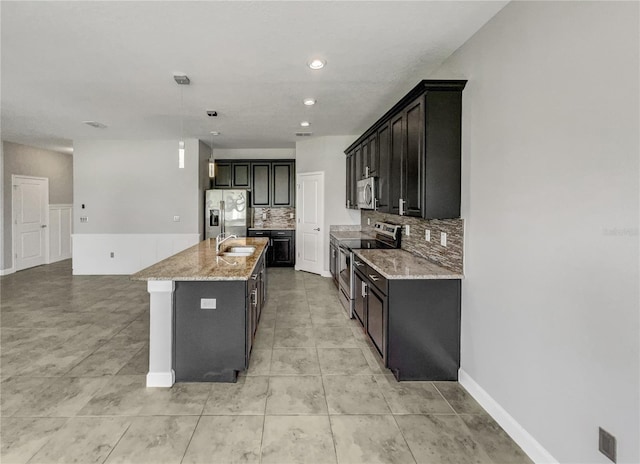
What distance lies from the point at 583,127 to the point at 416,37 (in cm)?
148

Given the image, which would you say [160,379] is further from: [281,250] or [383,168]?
[281,250]

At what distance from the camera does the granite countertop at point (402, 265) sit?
2547 mm

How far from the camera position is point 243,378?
8.74 ft

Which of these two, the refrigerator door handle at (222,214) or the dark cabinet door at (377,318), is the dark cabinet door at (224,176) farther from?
the dark cabinet door at (377,318)

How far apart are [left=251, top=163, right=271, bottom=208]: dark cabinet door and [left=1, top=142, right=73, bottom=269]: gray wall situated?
4.76m

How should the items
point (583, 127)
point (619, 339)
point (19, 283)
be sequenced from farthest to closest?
1. point (19, 283)
2. point (583, 127)
3. point (619, 339)

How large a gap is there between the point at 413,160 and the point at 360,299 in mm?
1609

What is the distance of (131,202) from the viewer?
256 inches

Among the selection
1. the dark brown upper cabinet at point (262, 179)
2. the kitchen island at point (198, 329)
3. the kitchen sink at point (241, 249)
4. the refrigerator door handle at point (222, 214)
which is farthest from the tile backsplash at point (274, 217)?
the kitchen island at point (198, 329)

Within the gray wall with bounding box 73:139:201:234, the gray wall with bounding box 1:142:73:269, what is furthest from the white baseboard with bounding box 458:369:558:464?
the gray wall with bounding box 1:142:73:269

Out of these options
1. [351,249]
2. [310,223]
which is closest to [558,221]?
[351,249]

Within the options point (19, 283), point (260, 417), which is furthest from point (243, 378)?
point (19, 283)

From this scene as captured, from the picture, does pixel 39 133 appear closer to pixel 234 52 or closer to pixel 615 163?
pixel 234 52

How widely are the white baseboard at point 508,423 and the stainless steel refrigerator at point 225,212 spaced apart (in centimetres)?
516
